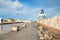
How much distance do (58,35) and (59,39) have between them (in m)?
0.11

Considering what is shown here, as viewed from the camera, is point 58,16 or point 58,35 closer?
point 58,35

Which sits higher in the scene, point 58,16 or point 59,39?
point 58,16

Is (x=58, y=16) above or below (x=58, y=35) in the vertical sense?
above

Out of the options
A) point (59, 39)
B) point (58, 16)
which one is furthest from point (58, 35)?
point (58, 16)

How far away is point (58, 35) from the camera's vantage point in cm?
425

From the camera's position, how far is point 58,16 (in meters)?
7.23

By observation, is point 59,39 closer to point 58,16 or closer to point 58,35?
point 58,35

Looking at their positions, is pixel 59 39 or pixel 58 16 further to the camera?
pixel 58 16

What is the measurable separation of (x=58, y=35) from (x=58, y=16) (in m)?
3.07

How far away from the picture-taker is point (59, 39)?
166 inches

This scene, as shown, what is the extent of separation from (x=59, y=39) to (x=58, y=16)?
3112mm
